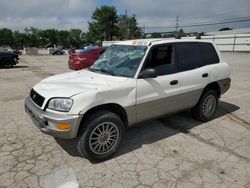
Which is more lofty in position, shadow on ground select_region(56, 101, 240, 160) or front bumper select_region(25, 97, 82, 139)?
front bumper select_region(25, 97, 82, 139)

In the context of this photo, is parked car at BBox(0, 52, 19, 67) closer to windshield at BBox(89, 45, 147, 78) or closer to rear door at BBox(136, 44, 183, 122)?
windshield at BBox(89, 45, 147, 78)

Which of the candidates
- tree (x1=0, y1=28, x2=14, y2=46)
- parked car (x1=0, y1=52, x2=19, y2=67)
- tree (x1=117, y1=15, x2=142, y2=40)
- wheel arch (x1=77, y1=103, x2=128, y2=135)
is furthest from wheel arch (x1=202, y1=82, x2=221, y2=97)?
tree (x1=0, y1=28, x2=14, y2=46)

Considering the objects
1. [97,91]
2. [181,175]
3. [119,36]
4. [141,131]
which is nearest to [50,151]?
[97,91]

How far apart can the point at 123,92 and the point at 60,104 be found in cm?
94

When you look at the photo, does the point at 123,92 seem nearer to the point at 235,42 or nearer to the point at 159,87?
the point at 159,87

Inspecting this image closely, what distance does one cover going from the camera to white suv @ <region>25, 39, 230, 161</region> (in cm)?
314

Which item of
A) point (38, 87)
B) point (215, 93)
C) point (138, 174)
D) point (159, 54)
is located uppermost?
point (159, 54)

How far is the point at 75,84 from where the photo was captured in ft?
11.5

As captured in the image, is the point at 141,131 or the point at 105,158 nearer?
the point at 105,158

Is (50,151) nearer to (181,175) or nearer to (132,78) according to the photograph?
(132,78)

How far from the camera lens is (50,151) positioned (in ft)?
12.2

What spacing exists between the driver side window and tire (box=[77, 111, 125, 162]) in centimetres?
109

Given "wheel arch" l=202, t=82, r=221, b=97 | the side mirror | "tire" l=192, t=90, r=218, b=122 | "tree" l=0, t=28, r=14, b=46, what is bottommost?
"tire" l=192, t=90, r=218, b=122

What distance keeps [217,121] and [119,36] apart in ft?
202
